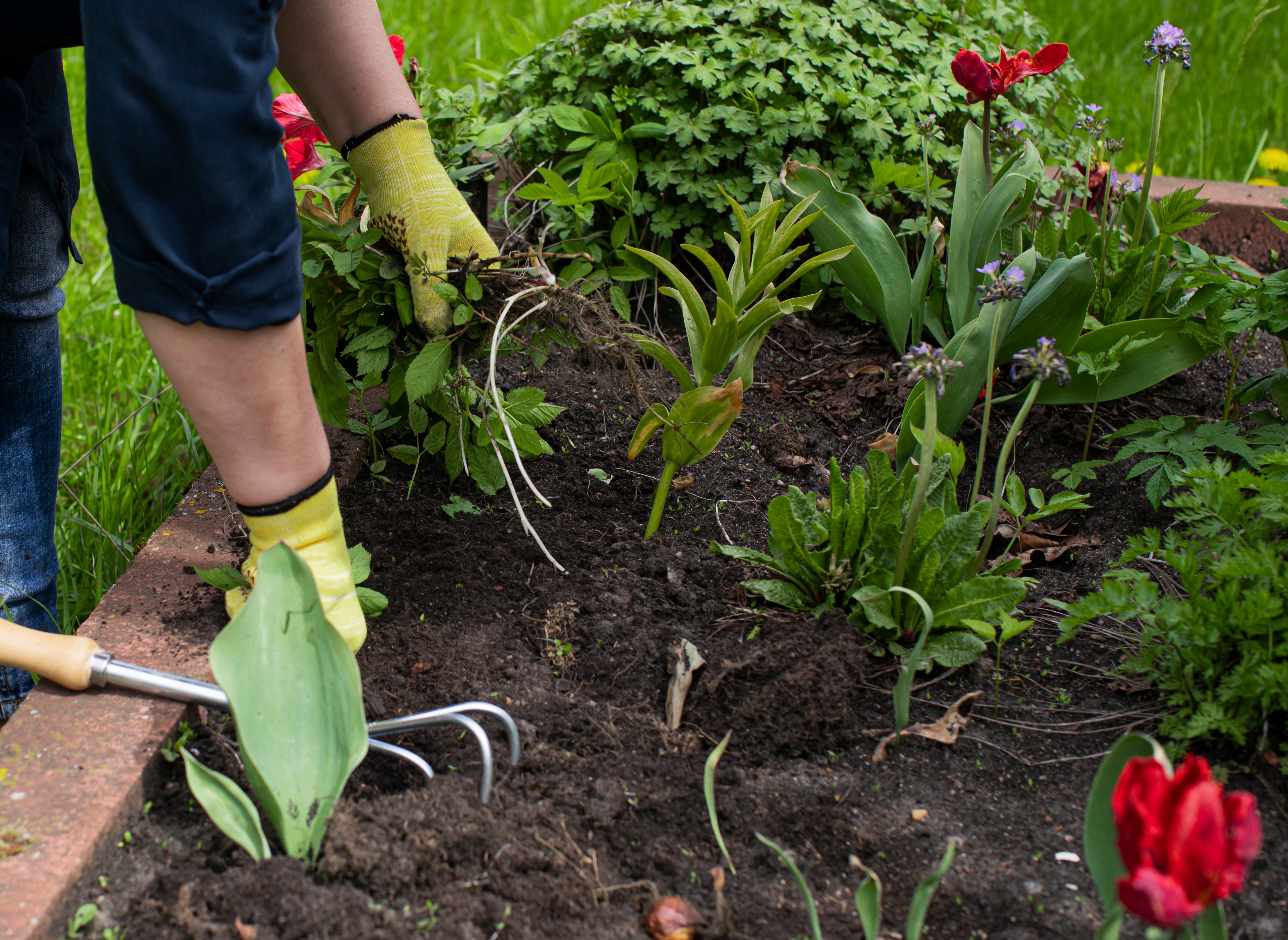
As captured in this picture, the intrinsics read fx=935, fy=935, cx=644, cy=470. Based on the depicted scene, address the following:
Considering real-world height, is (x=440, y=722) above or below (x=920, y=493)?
below

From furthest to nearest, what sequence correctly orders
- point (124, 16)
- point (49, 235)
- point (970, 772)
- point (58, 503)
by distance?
point (58, 503) → point (49, 235) → point (970, 772) → point (124, 16)

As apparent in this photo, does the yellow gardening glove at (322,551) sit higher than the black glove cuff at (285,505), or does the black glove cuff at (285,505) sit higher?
the black glove cuff at (285,505)

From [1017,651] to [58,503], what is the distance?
77.6 inches

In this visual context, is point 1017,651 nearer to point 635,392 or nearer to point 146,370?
point 635,392

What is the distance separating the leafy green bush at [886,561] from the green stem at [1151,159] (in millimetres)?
784

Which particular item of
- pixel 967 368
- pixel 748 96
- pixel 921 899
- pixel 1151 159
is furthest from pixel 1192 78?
pixel 921 899

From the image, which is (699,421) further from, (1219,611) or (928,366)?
(1219,611)

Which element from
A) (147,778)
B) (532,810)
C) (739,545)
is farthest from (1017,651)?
(147,778)

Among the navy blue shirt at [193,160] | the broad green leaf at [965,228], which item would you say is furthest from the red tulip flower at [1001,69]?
the navy blue shirt at [193,160]

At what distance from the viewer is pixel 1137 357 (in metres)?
1.70

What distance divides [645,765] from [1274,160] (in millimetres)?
3147

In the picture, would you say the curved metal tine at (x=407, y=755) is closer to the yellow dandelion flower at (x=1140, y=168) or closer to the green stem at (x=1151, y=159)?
the green stem at (x=1151, y=159)

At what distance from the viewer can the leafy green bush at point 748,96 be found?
206 cm

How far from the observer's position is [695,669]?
50.9 inches
